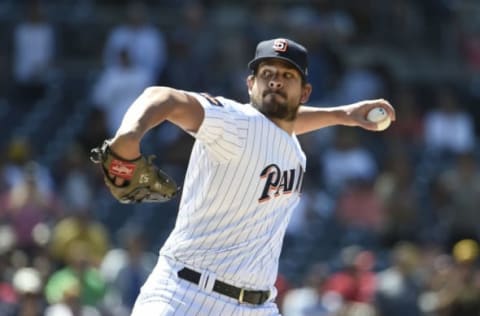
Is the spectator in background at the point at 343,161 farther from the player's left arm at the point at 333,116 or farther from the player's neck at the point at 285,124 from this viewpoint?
the player's neck at the point at 285,124

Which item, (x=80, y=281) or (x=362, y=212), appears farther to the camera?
(x=362, y=212)

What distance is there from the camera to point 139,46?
13.5 metres

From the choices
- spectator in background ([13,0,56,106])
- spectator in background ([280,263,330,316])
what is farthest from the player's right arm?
spectator in background ([13,0,56,106])

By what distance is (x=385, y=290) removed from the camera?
35.0 feet

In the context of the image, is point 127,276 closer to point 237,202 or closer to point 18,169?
point 18,169

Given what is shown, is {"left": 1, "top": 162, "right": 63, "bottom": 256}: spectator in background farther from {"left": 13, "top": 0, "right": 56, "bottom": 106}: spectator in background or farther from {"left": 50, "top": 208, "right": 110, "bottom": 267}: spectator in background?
{"left": 13, "top": 0, "right": 56, "bottom": 106}: spectator in background

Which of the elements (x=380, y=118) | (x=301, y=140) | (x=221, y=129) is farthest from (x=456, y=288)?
(x=221, y=129)

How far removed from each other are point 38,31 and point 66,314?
5.32 metres

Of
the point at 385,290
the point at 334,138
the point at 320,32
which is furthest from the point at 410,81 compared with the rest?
the point at 385,290

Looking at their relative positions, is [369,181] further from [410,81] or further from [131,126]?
[131,126]

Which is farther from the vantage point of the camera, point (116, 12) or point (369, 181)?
point (116, 12)

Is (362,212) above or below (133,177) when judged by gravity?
below

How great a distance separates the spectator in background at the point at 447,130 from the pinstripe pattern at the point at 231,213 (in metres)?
8.65

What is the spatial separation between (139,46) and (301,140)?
2.16m
